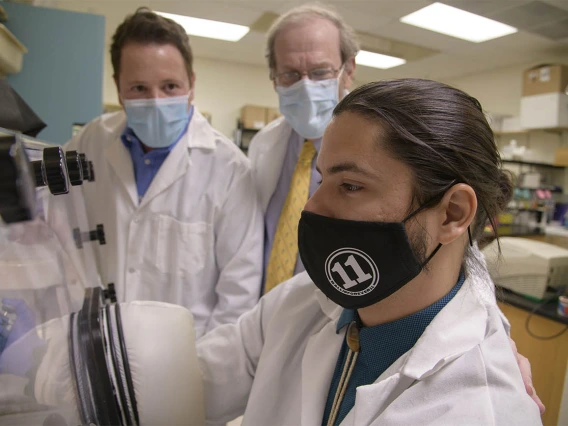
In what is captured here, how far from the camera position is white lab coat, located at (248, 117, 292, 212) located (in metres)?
1.41

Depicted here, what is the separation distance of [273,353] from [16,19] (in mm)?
2064

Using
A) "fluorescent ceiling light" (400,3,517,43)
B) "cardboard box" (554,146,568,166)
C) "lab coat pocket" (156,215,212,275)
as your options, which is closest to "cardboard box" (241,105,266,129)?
"fluorescent ceiling light" (400,3,517,43)

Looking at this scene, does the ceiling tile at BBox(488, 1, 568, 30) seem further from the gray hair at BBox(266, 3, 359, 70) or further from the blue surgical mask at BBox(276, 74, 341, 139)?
the blue surgical mask at BBox(276, 74, 341, 139)

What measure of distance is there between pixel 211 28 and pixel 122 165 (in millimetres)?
3826

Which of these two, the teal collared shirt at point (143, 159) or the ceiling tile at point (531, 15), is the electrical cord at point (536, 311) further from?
the ceiling tile at point (531, 15)

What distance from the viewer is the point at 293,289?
95 centimetres

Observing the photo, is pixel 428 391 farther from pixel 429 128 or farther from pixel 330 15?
pixel 330 15

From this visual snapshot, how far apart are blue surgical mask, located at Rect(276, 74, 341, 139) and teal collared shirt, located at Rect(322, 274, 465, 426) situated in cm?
74

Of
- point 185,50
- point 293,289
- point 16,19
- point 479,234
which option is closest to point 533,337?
point 479,234

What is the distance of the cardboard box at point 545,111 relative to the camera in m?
4.35

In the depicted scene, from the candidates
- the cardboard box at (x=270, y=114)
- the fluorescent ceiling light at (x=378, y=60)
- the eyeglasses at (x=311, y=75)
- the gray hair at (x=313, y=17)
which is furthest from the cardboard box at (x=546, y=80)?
the eyeglasses at (x=311, y=75)

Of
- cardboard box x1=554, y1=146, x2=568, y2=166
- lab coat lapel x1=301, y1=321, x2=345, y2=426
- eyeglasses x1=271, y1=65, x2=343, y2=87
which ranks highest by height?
eyeglasses x1=271, y1=65, x2=343, y2=87

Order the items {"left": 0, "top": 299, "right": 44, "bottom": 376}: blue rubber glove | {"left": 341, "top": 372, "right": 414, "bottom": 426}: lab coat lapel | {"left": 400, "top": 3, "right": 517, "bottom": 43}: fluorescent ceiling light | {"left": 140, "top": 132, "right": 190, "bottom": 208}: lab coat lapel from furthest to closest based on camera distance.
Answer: {"left": 400, "top": 3, "right": 517, "bottom": 43}: fluorescent ceiling light → {"left": 140, "top": 132, "right": 190, "bottom": 208}: lab coat lapel → {"left": 341, "top": 372, "right": 414, "bottom": 426}: lab coat lapel → {"left": 0, "top": 299, "right": 44, "bottom": 376}: blue rubber glove

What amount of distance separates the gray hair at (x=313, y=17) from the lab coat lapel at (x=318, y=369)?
0.94 meters
